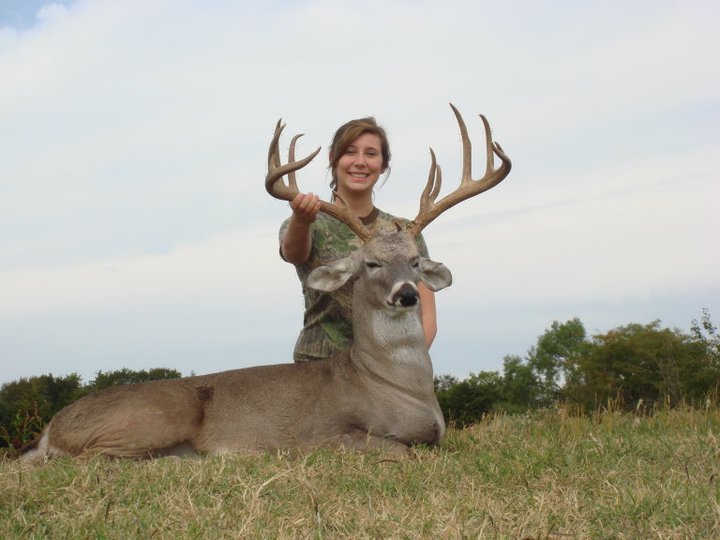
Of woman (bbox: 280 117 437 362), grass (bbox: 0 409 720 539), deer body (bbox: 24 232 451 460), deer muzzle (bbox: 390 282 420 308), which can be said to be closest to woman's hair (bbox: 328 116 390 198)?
woman (bbox: 280 117 437 362)

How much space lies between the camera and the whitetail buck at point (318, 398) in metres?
6.29

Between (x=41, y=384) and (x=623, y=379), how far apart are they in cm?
1444

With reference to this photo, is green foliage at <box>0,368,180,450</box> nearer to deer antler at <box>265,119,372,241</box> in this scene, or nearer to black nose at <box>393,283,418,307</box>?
deer antler at <box>265,119,372,241</box>

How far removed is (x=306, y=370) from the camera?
6715 mm

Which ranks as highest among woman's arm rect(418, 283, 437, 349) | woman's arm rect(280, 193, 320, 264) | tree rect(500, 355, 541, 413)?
woman's arm rect(280, 193, 320, 264)

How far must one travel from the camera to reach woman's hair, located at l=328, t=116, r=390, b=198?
24.6ft

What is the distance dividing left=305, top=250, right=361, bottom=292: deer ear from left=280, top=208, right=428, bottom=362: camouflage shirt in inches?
22.2

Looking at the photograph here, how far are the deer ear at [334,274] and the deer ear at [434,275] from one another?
0.47 meters

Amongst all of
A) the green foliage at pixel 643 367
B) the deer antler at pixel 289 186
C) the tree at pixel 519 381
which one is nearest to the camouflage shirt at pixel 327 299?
the deer antler at pixel 289 186

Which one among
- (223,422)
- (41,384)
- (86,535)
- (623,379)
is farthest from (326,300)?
(623,379)

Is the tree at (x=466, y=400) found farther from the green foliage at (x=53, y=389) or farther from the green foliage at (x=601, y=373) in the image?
the green foliage at (x=53, y=389)

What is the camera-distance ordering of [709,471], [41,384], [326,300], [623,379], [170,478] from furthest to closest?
1. [623,379]
2. [41,384]
3. [326,300]
4. [709,471]
5. [170,478]

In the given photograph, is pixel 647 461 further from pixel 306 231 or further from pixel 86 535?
pixel 86 535

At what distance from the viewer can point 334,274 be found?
6.61 m
